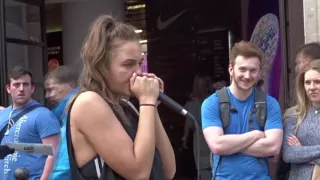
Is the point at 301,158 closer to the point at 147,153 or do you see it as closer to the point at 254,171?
the point at 254,171

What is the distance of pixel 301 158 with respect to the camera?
413cm

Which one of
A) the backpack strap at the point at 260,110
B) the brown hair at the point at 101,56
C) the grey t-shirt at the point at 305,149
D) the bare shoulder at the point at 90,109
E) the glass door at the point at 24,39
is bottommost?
the grey t-shirt at the point at 305,149

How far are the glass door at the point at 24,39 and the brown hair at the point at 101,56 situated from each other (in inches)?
207

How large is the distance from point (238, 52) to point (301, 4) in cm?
185

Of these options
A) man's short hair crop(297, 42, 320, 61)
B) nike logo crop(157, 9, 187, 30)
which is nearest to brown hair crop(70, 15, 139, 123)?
man's short hair crop(297, 42, 320, 61)

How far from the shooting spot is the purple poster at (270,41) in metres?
6.51

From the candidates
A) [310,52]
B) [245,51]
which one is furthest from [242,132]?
[310,52]

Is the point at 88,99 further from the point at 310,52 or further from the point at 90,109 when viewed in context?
the point at 310,52

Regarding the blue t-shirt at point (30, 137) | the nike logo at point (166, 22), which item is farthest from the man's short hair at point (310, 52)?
the nike logo at point (166, 22)

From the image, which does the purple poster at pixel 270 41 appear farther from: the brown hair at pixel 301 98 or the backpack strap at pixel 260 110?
the backpack strap at pixel 260 110

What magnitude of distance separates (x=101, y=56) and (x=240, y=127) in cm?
206

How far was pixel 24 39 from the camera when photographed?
811 cm

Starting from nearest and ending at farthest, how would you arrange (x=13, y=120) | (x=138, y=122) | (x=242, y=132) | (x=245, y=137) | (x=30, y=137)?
(x=138, y=122) < (x=245, y=137) < (x=242, y=132) < (x=30, y=137) < (x=13, y=120)

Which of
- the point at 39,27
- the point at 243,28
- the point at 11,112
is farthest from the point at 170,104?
the point at 39,27
